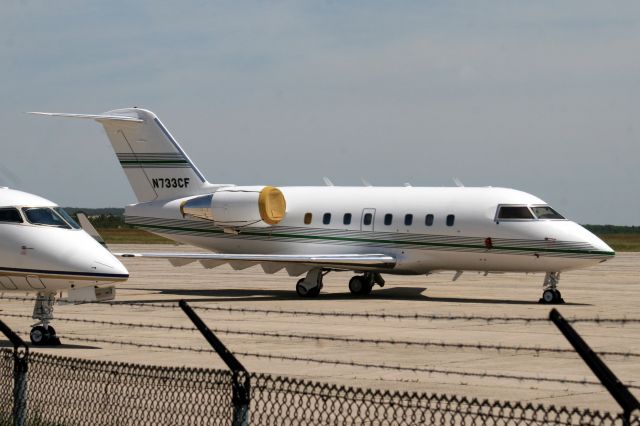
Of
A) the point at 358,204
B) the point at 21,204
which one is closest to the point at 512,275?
the point at 358,204

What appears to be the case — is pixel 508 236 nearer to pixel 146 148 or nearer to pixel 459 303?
pixel 459 303

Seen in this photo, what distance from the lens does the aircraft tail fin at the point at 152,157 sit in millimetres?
32438

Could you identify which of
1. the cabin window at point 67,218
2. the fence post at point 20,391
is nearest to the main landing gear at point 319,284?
the cabin window at point 67,218

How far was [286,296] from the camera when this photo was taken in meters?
29.9

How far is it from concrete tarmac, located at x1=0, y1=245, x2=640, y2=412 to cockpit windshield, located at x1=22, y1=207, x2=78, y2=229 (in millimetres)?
1733

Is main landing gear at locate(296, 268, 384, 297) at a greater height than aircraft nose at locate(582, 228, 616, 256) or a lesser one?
lesser

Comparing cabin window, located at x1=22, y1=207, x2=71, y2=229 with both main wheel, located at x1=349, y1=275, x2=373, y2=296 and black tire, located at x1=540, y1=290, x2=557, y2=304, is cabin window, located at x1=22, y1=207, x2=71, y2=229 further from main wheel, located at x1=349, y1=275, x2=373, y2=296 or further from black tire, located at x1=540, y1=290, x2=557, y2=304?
main wheel, located at x1=349, y1=275, x2=373, y2=296

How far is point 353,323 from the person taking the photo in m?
21.4

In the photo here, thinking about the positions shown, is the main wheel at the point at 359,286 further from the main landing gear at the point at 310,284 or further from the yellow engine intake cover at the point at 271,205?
the yellow engine intake cover at the point at 271,205

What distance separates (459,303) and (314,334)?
817 centimetres

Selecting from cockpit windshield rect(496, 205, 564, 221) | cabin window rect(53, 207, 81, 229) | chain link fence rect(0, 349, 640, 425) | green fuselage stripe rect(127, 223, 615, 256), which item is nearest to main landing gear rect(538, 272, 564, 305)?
green fuselage stripe rect(127, 223, 615, 256)

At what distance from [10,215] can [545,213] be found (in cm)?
1408

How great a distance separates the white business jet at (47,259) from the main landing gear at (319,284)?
1281 centimetres

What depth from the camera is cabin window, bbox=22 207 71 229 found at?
16906mm
